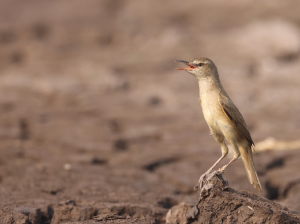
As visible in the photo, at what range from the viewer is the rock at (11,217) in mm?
5134

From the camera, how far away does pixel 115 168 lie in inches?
335

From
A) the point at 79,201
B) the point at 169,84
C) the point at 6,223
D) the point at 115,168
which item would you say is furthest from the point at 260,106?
the point at 6,223

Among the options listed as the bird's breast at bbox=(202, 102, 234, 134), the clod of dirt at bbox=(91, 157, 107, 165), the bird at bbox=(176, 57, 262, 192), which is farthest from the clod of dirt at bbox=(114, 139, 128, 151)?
the bird's breast at bbox=(202, 102, 234, 134)

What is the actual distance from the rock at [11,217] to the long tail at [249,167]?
2.89 m

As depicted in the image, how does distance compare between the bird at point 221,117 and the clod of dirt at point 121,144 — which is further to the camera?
the clod of dirt at point 121,144

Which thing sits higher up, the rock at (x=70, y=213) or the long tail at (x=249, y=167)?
the long tail at (x=249, y=167)

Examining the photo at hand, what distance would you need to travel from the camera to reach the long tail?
19.1 ft

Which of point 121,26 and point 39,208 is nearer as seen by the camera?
point 39,208

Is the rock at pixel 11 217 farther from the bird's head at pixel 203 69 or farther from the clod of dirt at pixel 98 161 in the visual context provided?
the clod of dirt at pixel 98 161

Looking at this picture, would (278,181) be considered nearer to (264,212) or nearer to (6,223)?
(264,212)

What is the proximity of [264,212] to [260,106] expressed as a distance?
7937mm

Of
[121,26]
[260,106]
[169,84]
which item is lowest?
[260,106]

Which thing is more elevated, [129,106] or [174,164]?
[129,106]

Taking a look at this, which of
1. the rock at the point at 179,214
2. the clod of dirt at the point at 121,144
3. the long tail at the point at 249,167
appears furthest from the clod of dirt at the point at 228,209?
the clod of dirt at the point at 121,144
